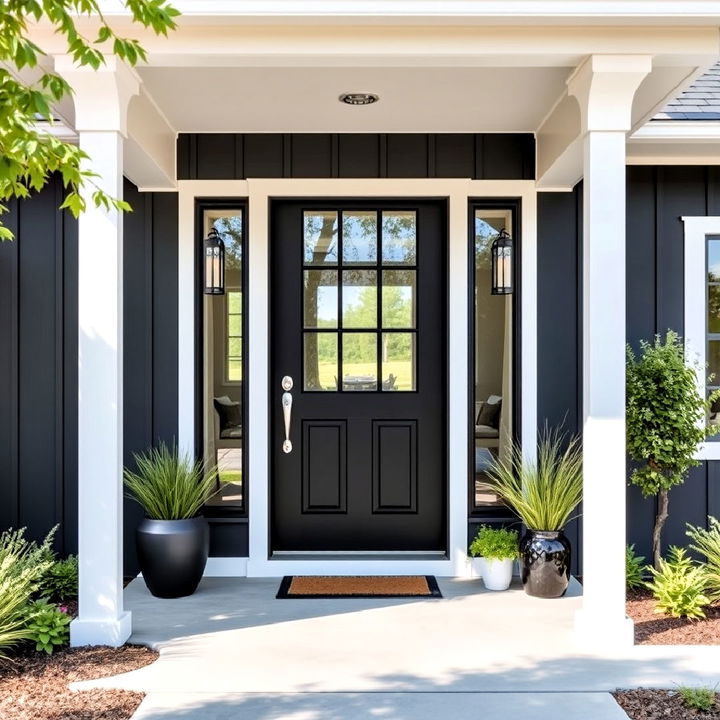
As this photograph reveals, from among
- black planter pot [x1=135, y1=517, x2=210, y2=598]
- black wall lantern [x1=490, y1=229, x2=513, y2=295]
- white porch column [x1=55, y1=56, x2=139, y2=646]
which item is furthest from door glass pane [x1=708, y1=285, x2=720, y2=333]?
white porch column [x1=55, y1=56, x2=139, y2=646]

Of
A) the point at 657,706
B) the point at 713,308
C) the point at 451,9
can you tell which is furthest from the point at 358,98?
the point at 657,706

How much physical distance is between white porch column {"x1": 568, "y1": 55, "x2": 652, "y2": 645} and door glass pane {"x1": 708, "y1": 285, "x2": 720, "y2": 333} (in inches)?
64.1

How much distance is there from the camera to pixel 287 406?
4625mm

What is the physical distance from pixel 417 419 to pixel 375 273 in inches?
36.3

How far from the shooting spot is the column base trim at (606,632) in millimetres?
3238

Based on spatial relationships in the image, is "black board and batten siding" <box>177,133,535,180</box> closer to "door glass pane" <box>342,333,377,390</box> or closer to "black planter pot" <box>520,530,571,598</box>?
"door glass pane" <box>342,333,377,390</box>

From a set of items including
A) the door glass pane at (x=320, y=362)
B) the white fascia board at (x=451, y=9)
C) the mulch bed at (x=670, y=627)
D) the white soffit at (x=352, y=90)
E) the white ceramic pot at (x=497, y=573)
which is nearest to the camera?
the white fascia board at (x=451, y=9)

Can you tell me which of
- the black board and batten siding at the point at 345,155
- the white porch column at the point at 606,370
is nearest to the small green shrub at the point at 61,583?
the black board and batten siding at the point at 345,155

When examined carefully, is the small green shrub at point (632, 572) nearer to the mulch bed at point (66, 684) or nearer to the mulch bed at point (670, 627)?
the mulch bed at point (670, 627)

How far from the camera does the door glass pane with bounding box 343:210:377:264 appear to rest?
468 centimetres

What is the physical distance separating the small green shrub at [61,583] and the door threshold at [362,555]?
3.64 feet

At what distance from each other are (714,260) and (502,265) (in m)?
1.29

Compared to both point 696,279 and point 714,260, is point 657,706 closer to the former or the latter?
point 696,279

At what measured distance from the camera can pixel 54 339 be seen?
14.9ft
